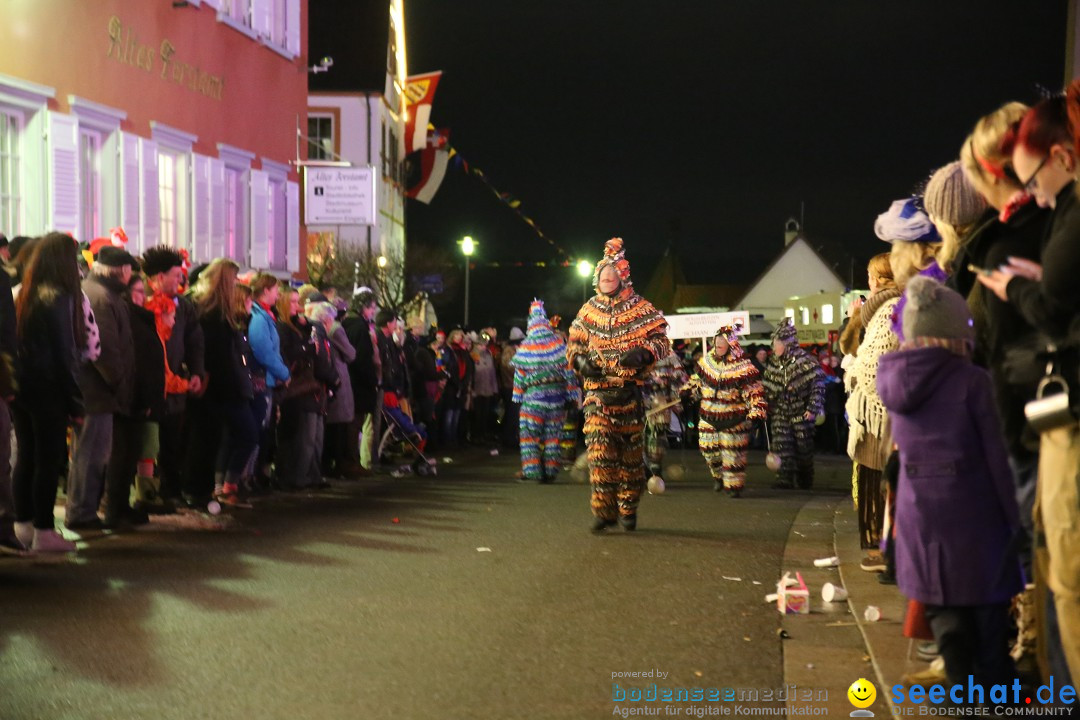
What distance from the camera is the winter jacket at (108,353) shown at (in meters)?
10.5

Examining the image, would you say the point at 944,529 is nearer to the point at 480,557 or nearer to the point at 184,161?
the point at 480,557

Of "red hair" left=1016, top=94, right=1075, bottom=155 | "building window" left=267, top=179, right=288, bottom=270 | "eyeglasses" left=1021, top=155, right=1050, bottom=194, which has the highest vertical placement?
"building window" left=267, top=179, right=288, bottom=270

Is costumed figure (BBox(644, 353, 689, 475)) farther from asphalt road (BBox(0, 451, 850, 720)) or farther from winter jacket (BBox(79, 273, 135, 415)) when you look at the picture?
winter jacket (BBox(79, 273, 135, 415))

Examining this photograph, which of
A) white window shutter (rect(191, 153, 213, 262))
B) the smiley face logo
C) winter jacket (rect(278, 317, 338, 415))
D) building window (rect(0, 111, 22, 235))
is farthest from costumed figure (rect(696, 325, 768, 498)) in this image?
the smiley face logo

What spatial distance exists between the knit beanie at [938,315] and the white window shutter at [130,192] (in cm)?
1609

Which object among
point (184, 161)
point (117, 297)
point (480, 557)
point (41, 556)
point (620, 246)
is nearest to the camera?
point (41, 556)

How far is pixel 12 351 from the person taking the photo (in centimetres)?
885

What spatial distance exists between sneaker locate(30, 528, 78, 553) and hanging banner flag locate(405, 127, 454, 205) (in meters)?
38.6

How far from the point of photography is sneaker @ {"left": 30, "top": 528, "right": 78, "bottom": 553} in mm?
9508

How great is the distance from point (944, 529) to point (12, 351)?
5.79 m

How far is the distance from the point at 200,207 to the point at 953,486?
18838mm

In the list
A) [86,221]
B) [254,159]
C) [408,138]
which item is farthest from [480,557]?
[408,138]

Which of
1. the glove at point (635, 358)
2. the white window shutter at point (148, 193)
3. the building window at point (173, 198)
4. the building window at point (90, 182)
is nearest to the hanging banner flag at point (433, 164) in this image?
the building window at point (173, 198)

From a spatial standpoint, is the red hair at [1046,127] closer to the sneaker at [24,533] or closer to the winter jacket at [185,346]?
the sneaker at [24,533]
